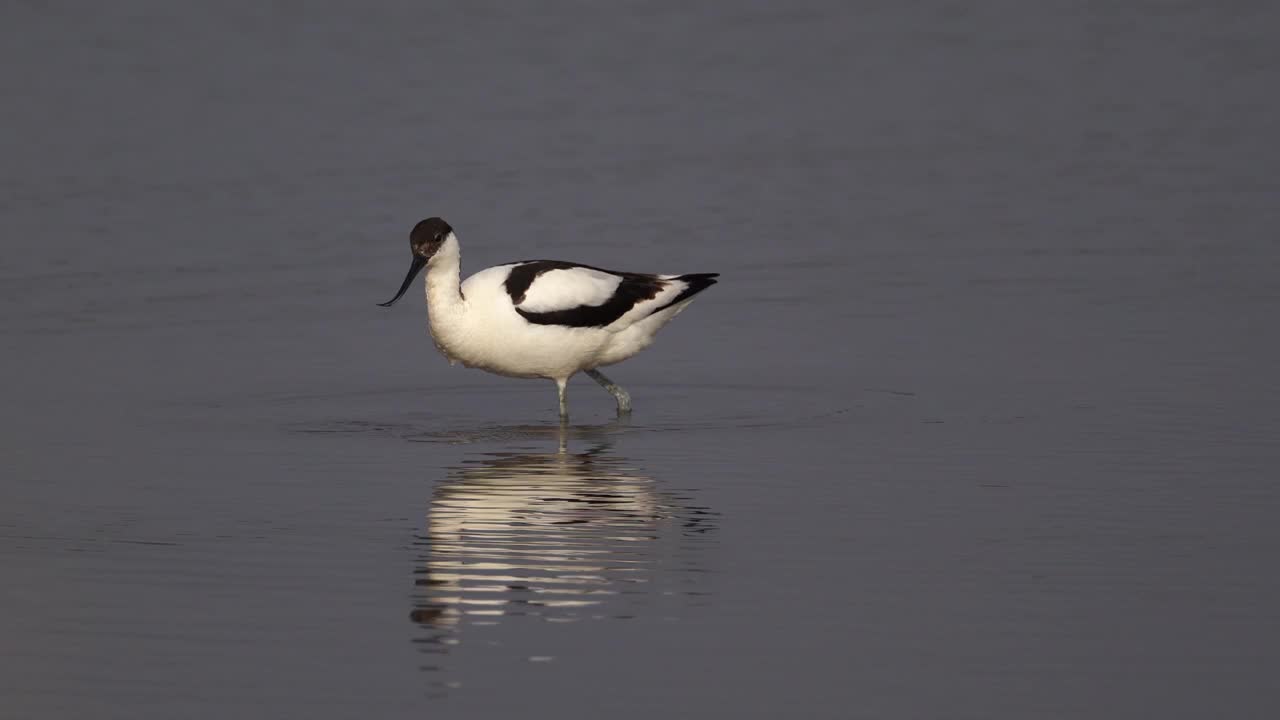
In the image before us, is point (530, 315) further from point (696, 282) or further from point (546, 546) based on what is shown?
point (546, 546)

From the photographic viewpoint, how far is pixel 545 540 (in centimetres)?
1032

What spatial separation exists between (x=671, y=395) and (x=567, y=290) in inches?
36.4

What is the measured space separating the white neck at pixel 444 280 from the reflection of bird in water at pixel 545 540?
5.43 ft

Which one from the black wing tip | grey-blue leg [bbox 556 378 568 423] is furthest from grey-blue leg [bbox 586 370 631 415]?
the black wing tip

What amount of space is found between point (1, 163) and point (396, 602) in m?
15.4

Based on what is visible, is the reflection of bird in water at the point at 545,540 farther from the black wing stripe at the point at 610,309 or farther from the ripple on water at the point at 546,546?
the black wing stripe at the point at 610,309

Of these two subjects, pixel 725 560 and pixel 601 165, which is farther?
pixel 601 165

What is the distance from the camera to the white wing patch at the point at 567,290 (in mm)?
14031

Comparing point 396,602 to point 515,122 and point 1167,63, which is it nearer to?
point 515,122

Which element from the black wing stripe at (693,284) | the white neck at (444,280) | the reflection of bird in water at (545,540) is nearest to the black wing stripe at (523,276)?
the white neck at (444,280)

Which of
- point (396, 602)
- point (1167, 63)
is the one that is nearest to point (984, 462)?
point (396, 602)

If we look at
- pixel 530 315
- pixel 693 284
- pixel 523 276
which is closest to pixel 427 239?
pixel 523 276

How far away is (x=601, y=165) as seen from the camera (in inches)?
921

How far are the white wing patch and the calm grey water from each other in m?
0.69
